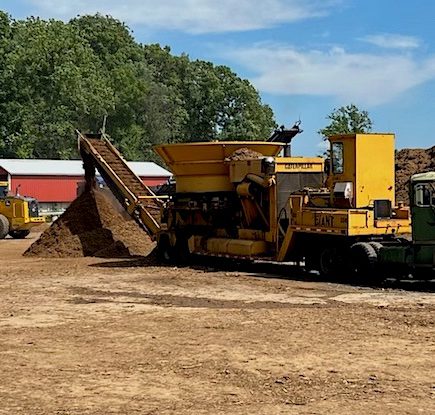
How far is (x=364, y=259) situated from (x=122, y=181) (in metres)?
10.5

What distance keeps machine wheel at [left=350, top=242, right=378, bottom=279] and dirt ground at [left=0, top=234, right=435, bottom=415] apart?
720mm

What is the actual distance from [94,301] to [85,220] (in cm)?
1144

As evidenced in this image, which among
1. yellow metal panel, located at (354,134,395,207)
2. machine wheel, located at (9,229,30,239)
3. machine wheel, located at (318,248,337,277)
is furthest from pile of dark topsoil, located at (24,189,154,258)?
machine wheel, located at (9,229,30,239)

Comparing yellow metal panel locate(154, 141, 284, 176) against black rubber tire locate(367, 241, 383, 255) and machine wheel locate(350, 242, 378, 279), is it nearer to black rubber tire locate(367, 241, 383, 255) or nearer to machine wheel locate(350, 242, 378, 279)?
machine wheel locate(350, 242, 378, 279)

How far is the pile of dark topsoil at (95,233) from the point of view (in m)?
26.6

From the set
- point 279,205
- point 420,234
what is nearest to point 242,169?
point 279,205

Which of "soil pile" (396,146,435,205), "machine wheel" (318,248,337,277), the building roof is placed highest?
the building roof

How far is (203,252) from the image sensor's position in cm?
2317

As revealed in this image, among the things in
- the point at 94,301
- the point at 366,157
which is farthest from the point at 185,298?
the point at 366,157

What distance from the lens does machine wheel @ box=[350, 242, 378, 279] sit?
59.9ft

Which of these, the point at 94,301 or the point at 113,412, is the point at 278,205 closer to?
the point at 94,301

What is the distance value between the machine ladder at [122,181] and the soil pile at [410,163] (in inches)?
337

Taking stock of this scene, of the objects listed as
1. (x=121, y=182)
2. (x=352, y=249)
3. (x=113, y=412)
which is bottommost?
(x=113, y=412)

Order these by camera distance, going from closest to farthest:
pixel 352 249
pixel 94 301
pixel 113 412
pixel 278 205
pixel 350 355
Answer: pixel 113 412 < pixel 350 355 < pixel 94 301 < pixel 352 249 < pixel 278 205
